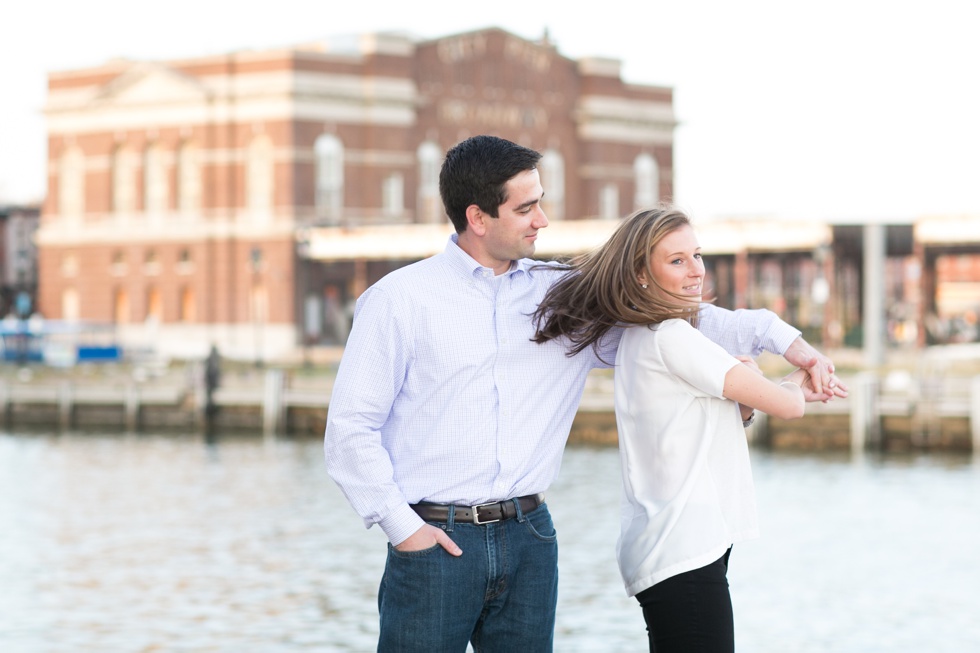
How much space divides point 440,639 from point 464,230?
1157mm

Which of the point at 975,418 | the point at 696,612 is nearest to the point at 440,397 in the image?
the point at 696,612

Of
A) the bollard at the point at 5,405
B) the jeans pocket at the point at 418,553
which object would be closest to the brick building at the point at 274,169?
the bollard at the point at 5,405

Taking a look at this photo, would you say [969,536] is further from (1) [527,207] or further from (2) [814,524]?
(1) [527,207]

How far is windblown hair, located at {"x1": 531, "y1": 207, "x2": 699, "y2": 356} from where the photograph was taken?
15.0 ft

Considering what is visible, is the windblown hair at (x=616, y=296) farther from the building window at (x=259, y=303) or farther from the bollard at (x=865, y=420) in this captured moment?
the building window at (x=259, y=303)

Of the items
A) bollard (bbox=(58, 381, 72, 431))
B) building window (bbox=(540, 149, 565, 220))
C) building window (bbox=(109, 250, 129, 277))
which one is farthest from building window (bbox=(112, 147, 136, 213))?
bollard (bbox=(58, 381, 72, 431))

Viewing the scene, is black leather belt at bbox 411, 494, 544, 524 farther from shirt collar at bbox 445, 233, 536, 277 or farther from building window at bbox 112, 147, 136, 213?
building window at bbox 112, 147, 136, 213

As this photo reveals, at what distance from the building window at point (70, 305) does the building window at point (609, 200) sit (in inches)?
829

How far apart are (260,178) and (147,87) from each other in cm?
617

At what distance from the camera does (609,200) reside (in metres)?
67.1

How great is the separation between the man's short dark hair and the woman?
0.33 m

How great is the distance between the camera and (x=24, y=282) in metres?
85.2

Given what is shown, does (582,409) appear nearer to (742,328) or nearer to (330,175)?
(742,328)

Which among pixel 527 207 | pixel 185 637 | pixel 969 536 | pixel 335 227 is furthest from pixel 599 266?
pixel 335 227
